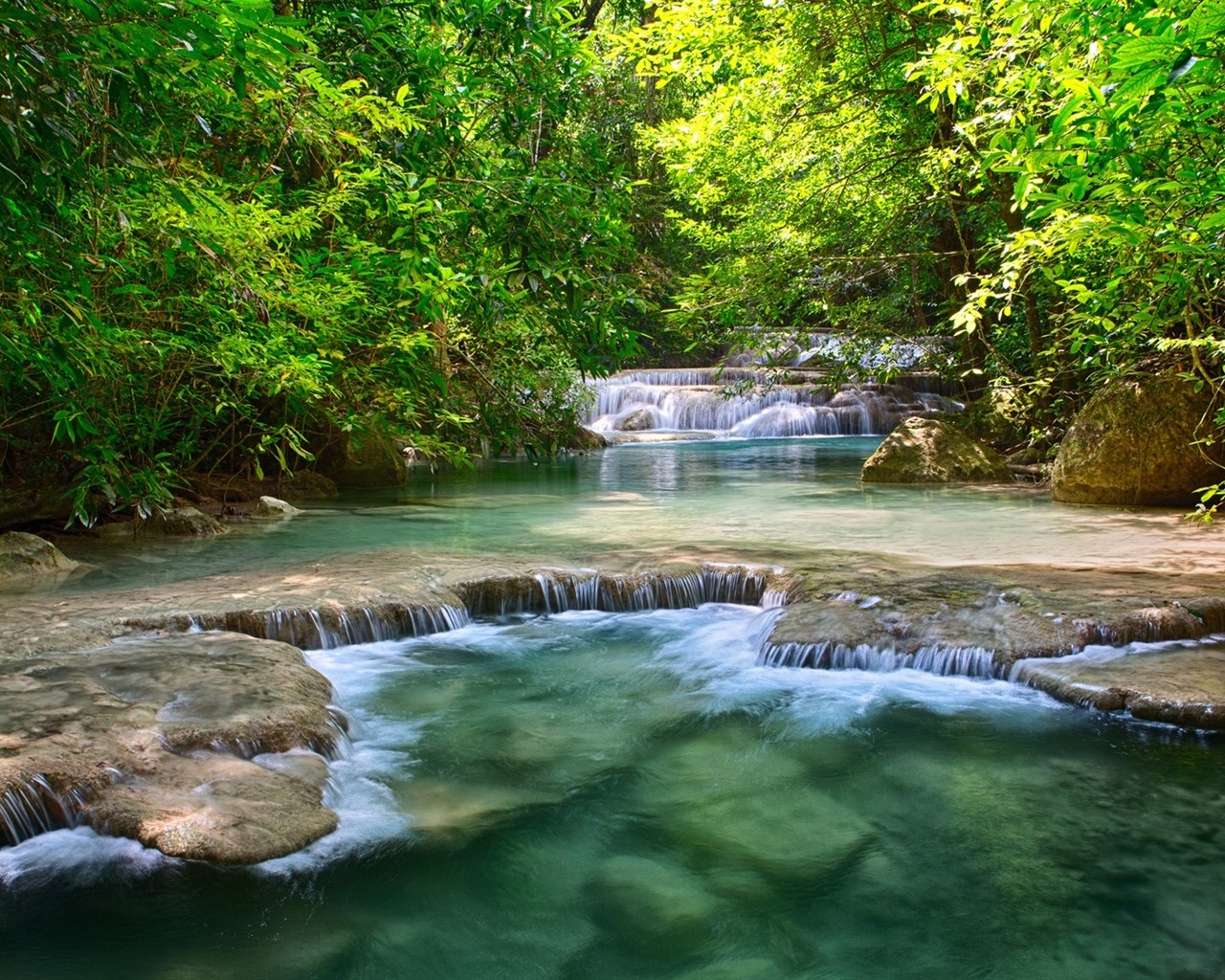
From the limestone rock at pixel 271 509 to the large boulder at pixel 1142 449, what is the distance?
8.83 meters

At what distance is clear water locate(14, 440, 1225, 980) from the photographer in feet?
9.78

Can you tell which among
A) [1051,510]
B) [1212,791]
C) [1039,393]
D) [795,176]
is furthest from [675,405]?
[1212,791]

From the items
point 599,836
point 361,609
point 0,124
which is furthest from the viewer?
point 361,609

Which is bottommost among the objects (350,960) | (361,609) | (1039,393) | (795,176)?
(350,960)

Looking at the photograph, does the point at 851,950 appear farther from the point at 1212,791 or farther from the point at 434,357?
the point at 434,357

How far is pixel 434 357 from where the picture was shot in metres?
8.87

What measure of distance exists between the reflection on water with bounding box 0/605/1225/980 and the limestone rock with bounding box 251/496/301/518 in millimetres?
6099

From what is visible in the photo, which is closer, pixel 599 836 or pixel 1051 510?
pixel 599 836

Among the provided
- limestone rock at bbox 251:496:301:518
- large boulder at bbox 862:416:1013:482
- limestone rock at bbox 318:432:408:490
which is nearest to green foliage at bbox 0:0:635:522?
limestone rock at bbox 251:496:301:518

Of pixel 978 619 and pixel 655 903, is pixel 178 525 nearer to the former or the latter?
pixel 978 619

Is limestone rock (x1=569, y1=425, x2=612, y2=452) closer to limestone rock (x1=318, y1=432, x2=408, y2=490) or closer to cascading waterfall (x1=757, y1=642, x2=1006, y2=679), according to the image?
limestone rock (x1=318, y1=432, x2=408, y2=490)

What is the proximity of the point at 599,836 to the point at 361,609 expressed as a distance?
9.66 feet

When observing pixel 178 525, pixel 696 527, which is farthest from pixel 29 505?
pixel 696 527

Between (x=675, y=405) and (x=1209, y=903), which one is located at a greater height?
(x=675, y=405)
